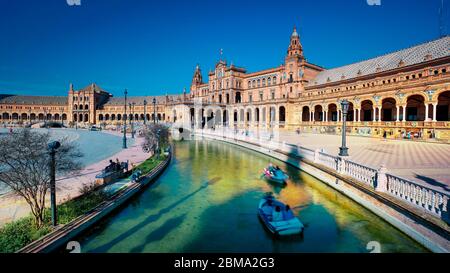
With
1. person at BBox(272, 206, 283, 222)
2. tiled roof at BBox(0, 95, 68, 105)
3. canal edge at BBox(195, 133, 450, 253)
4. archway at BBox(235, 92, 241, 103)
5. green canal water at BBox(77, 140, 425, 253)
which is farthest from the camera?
tiled roof at BBox(0, 95, 68, 105)

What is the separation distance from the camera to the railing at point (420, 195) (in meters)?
7.14

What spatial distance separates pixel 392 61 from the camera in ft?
143

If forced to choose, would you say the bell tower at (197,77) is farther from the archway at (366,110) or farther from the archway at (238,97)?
the archway at (366,110)

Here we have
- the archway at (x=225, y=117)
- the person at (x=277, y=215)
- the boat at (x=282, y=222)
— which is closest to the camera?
the boat at (x=282, y=222)

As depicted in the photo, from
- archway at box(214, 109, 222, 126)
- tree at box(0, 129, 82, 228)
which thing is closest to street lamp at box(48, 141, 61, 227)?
tree at box(0, 129, 82, 228)

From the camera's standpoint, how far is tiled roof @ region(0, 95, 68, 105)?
358ft

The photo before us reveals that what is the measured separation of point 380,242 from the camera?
7.93 m

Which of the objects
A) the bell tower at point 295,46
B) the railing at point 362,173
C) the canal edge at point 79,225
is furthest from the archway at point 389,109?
the canal edge at point 79,225

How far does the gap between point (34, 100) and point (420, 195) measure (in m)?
142

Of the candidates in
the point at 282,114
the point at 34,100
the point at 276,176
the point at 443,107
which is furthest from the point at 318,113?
the point at 34,100

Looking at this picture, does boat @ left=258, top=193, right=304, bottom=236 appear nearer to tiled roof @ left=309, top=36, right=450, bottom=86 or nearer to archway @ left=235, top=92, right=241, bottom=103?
tiled roof @ left=309, top=36, right=450, bottom=86

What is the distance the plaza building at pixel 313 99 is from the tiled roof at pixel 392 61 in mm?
115

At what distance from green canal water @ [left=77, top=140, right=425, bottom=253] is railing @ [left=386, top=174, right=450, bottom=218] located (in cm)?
116
